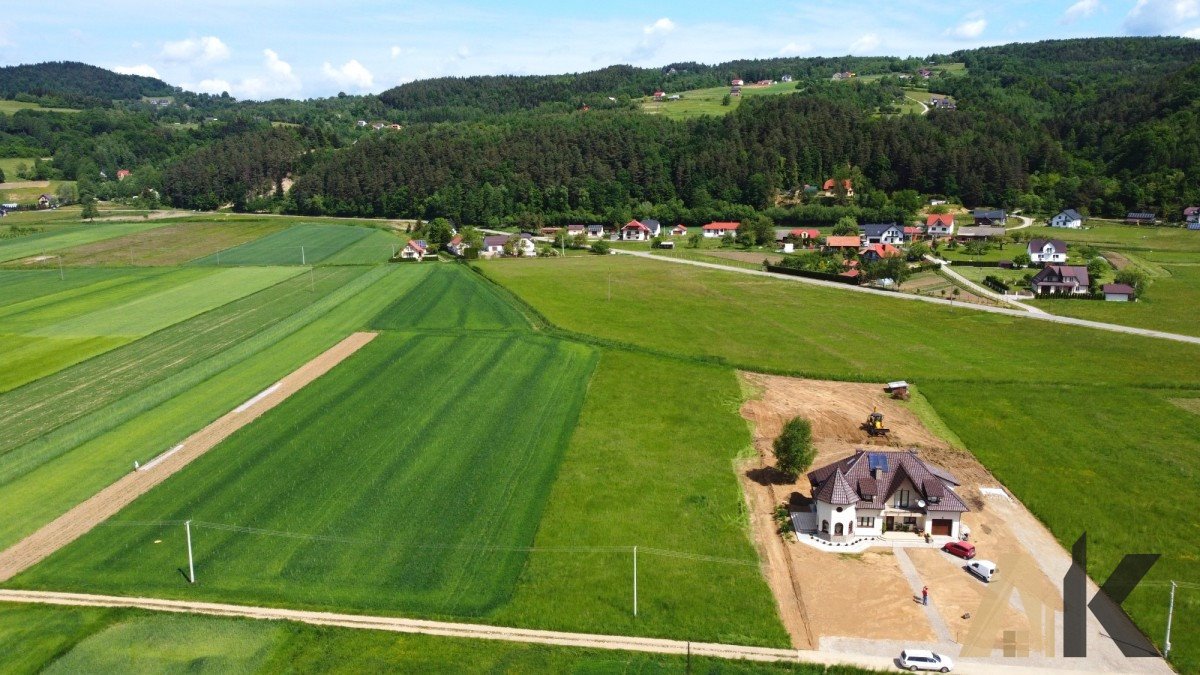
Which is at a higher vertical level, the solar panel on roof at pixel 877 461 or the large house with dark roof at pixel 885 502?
the solar panel on roof at pixel 877 461

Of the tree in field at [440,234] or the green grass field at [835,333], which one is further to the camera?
the tree in field at [440,234]

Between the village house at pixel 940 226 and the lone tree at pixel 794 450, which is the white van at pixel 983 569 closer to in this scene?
the lone tree at pixel 794 450

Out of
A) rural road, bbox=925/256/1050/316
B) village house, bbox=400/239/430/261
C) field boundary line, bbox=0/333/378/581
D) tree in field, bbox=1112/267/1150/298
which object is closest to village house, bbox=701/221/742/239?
rural road, bbox=925/256/1050/316

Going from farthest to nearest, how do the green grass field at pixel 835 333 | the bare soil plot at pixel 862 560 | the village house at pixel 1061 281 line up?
1. the village house at pixel 1061 281
2. the green grass field at pixel 835 333
3. the bare soil plot at pixel 862 560

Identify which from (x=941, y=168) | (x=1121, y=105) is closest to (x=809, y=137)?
(x=941, y=168)

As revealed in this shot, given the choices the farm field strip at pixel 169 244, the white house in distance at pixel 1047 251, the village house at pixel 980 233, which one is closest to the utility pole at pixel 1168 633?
the white house in distance at pixel 1047 251

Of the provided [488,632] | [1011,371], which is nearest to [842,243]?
[1011,371]

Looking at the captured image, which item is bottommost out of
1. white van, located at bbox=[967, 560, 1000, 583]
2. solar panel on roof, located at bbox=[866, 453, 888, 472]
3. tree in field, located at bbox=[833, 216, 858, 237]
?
white van, located at bbox=[967, 560, 1000, 583]

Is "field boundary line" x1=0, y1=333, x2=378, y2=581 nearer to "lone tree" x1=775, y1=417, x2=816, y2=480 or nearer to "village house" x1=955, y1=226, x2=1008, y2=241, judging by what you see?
"lone tree" x1=775, y1=417, x2=816, y2=480
